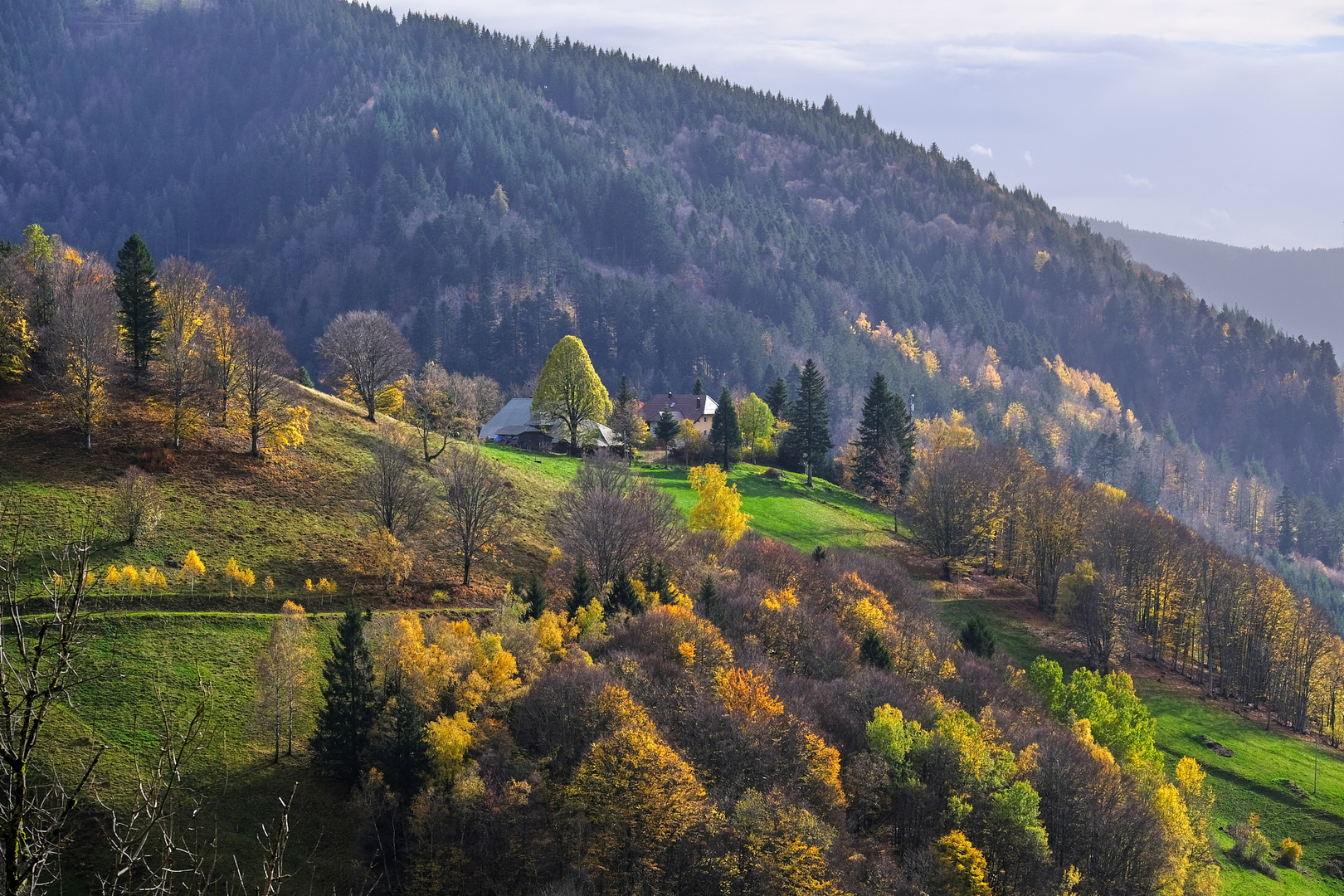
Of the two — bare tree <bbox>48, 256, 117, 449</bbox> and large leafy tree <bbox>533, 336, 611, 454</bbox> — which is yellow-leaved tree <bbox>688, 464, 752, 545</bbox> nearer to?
large leafy tree <bbox>533, 336, 611, 454</bbox>

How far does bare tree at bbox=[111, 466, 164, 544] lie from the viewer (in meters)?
58.4

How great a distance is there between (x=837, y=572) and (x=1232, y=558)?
49501mm

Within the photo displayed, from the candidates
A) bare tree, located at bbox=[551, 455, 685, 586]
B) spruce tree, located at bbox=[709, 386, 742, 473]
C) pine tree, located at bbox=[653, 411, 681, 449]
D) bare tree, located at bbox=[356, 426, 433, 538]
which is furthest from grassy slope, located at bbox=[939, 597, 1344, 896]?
bare tree, located at bbox=[356, 426, 433, 538]

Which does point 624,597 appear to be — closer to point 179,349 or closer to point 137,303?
point 179,349

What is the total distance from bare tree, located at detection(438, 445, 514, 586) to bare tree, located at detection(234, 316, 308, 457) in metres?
10.7

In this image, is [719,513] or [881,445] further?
[881,445]

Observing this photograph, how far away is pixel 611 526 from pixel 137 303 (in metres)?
35.2

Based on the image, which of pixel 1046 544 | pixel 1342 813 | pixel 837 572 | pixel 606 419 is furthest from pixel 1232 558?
pixel 606 419

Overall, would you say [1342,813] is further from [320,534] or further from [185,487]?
[185,487]

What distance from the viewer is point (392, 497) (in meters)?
67.4

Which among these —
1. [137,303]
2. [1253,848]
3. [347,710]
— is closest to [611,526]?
[347,710]

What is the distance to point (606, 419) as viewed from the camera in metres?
109

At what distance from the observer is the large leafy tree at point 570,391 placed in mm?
99938

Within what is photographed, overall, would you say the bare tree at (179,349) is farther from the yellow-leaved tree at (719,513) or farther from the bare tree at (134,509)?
the yellow-leaved tree at (719,513)
